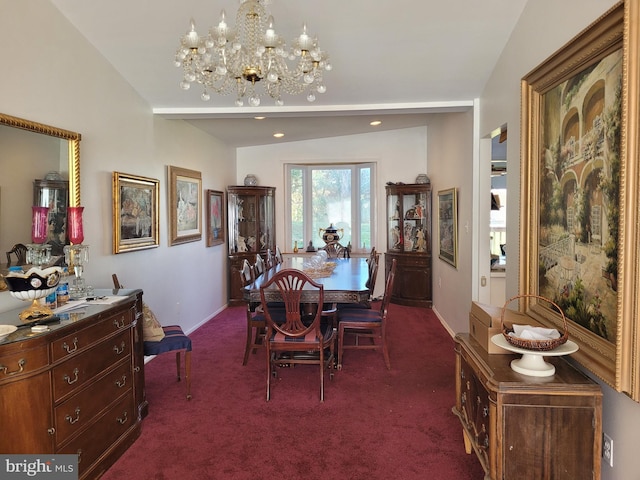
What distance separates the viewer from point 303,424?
9.46 feet

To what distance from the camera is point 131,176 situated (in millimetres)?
3713

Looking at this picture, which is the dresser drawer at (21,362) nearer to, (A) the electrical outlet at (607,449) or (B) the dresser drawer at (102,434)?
(B) the dresser drawer at (102,434)

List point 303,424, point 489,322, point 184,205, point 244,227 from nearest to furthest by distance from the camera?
point 489,322
point 303,424
point 184,205
point 244,227

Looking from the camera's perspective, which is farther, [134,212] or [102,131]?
[134,212]

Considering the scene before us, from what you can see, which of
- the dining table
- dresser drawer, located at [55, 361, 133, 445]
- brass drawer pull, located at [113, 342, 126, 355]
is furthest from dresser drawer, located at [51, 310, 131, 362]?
the dining table

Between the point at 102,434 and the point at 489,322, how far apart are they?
7.26 ft

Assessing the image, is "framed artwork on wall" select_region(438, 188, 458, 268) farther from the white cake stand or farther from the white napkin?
the white cake stand

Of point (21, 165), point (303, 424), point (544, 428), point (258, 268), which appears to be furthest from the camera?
point (258, 268)

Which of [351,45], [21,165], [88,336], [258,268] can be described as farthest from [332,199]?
[88,336]

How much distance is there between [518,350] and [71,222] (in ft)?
9.01

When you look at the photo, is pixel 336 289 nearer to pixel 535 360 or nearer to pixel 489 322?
pixel 489 322

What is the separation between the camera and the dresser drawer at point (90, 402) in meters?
2.07

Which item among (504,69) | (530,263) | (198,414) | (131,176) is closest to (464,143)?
(504,69)

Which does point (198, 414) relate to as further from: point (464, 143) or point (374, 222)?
point (374, 222)
